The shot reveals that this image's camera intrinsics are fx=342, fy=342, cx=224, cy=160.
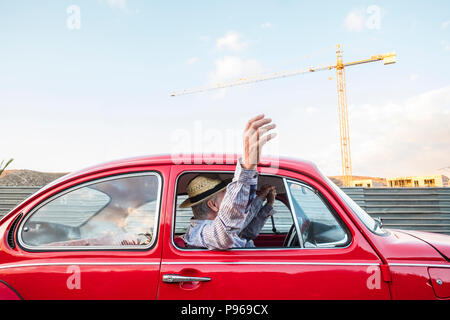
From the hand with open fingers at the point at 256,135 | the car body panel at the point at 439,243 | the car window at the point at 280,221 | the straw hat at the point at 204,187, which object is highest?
the hand with open fingers at the point at 256,135

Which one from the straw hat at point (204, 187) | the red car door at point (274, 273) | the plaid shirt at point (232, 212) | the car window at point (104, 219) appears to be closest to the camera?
the red car door at point (274, 273)

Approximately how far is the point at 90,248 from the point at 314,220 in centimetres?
154

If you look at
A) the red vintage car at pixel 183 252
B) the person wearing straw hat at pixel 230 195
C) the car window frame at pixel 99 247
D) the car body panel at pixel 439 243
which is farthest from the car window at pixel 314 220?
the car window frame at pixel 99 247

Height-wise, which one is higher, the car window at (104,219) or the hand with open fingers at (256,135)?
the hand with open fingers at (256,135)

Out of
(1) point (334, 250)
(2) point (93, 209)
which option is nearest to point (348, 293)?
(1) point (334, 250)

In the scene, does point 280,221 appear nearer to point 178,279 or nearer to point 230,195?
point 230,195

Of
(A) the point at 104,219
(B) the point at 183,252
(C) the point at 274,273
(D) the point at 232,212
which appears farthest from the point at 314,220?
(A) the point at 104,219

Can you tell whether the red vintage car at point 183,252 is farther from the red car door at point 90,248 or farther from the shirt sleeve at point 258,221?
the shirt sleeve at point 258,221

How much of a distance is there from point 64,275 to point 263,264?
1257 millimetres

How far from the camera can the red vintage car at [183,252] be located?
2066mm

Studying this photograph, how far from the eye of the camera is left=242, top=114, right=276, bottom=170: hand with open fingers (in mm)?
2078

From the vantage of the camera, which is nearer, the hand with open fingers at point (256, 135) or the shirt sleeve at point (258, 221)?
the hand with open fingers at point (256, 135)

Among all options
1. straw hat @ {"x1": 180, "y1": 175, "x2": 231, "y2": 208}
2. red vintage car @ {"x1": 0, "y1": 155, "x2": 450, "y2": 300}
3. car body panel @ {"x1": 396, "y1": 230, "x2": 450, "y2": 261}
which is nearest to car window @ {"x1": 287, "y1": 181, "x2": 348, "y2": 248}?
red vintage car @ {"x1": 0, "y1": 155, "x2": 450, "y2": 300}

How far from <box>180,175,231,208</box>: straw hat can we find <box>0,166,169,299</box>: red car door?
11.6 inches
